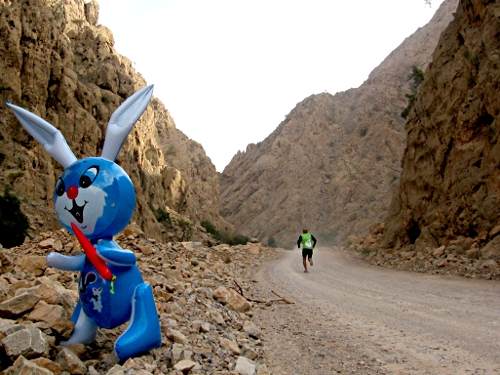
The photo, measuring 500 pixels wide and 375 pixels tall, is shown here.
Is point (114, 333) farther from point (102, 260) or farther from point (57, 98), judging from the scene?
point (57, 98)

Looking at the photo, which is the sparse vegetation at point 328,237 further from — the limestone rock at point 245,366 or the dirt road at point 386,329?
the limestone rock at point 245,366

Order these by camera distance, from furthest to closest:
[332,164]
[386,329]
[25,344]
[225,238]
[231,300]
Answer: [332,164] → [225,238] → [231,300] → [386,329] → [25,344]

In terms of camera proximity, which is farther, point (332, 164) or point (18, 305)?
point (332, 164)

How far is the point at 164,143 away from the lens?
202ft

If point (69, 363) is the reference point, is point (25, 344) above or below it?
above

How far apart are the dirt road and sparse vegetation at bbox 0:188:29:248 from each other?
1141 centimetres

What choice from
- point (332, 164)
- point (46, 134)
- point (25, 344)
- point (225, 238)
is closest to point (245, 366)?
point (25, 344)

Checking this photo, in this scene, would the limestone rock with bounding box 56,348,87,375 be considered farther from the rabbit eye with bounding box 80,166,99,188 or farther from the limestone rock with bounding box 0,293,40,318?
the rabbit eye with bounding box 80,166,99,188

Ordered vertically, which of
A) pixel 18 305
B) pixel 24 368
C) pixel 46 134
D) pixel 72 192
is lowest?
pixel 24 368

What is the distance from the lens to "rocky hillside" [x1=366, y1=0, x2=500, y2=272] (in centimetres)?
1183

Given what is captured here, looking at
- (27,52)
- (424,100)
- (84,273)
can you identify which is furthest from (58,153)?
(27,52)

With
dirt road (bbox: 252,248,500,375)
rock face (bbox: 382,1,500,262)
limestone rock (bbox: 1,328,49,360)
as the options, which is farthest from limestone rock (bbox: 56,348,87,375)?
rock face (bbox: 382,1,500,262)

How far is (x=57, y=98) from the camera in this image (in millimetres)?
25469

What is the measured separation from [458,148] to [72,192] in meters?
13.9
